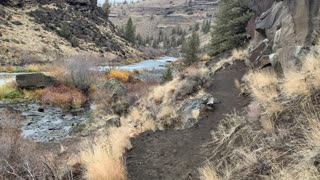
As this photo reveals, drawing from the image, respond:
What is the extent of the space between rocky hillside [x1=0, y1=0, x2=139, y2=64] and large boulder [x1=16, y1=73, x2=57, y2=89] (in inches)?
725

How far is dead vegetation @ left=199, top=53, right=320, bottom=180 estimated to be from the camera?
487cm

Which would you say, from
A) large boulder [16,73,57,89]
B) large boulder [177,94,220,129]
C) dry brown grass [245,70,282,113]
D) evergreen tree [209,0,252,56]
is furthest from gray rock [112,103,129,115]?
evergreen tree [209,0,252,56]

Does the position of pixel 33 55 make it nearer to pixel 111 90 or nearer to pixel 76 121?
pixel 111 90

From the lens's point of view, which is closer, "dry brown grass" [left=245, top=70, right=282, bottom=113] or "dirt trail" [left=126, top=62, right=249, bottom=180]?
"dirt trail" [left=126, top=62, right=249, bottom=180]

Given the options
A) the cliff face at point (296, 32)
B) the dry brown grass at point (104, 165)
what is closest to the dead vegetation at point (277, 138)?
the cliff face at point (296, 32)

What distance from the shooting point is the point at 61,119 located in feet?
69.1

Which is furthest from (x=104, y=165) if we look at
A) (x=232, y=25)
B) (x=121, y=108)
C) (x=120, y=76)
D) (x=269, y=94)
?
(x=120, y=76)

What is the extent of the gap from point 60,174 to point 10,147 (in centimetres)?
222

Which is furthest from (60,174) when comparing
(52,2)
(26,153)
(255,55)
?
(52,2)

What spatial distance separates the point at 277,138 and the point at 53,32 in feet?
204

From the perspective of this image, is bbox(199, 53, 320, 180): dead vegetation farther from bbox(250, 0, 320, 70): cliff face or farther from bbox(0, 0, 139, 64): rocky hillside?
bbox(0, 0, 139, 64): rocky hillside

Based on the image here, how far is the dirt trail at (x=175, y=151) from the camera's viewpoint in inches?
274

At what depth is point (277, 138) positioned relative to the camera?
5.86 m

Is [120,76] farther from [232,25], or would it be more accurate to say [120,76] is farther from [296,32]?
[296,32]
